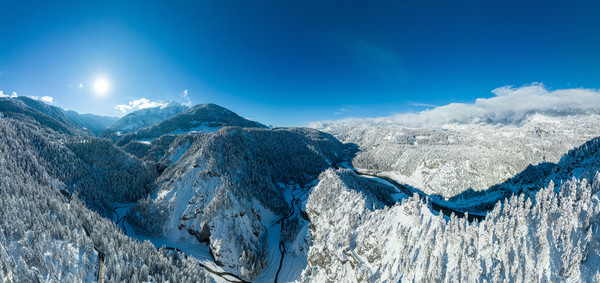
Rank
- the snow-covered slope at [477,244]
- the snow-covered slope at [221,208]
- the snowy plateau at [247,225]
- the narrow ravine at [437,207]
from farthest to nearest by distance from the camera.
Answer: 1. the narrow ravine at [437,207]
2. the snow-covered slope at [221,208]
3. the snowy plateau at [247,225]
4. the snow-covered slope at [477,244]

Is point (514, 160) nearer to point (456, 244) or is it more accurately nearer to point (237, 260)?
point (456, 244)

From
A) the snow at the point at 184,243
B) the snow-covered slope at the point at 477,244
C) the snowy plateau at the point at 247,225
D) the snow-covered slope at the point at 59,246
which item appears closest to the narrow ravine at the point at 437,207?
the snowy plateau at the point at 247,225

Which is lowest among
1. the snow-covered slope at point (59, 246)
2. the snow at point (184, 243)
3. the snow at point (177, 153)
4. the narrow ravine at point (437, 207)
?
the snow at point (184, 243)

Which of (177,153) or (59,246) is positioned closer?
(59,246)

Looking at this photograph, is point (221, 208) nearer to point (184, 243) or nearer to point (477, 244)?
point (184, 243)

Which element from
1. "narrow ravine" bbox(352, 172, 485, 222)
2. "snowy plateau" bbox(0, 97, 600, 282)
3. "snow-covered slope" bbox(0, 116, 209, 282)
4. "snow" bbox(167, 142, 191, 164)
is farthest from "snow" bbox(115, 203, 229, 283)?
"narrow ravine" bbox(352, 172, 485, 222)

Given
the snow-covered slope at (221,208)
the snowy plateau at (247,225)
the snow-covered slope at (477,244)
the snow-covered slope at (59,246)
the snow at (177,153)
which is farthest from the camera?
the snow at (177,153)

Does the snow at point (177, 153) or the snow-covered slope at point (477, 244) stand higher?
the snow at point (177, 153)

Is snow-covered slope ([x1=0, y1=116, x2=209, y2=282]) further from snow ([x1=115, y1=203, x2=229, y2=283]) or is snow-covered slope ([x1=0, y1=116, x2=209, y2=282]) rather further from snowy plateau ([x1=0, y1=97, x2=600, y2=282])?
snow ([x1=115, y1=203, x2=229, y2=283])

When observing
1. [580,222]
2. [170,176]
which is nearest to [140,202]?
[170,176]

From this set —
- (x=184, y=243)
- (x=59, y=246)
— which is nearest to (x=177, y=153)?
(x=184, y=243)

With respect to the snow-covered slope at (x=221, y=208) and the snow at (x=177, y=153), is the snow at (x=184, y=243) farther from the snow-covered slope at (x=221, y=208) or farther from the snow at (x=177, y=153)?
the snow at (x=177, y=153)
